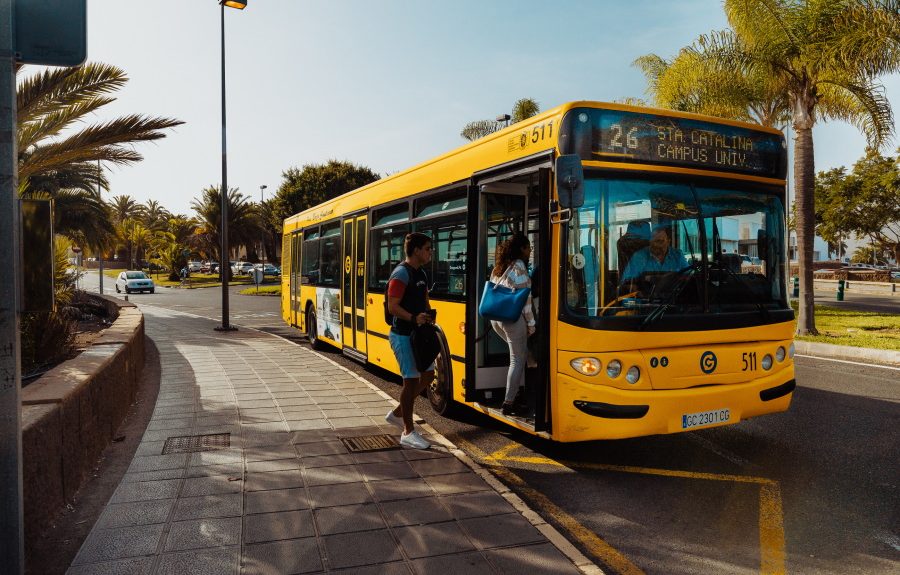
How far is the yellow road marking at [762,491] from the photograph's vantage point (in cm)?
384

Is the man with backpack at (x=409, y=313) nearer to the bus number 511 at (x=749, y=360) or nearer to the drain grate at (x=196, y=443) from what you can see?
the drain grate at (x=196, y=443)

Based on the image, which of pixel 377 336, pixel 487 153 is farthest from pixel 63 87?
pixel 487 153

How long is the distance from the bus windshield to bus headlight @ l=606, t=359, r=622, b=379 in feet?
0.95

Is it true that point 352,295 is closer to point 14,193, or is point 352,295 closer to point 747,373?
point 747,373

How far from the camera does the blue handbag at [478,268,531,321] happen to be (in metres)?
5.91

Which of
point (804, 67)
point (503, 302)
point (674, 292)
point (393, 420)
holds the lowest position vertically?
point (393, 420)

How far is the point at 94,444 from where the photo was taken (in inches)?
217

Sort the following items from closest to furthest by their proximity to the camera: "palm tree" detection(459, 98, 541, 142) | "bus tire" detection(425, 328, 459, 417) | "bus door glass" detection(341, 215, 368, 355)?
"bus tire" detection(425, 328, 459, 417), "bus door glass" detection(341, 215, 368, 355), "palm tree" detection(459, 98, 541, 142)

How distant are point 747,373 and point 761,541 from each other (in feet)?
5.64

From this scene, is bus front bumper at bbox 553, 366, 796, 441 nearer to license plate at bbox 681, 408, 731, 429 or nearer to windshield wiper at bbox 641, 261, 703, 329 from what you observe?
license plate at bbox 681, 408, 731, 429

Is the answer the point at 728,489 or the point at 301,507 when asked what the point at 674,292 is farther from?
the point at 301,507

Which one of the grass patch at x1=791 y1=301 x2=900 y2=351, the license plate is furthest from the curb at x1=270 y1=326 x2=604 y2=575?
the grass patch at x1=791 y1=301 x2=900 y2=351

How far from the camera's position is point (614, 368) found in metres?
5.06

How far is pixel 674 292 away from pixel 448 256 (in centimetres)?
280
